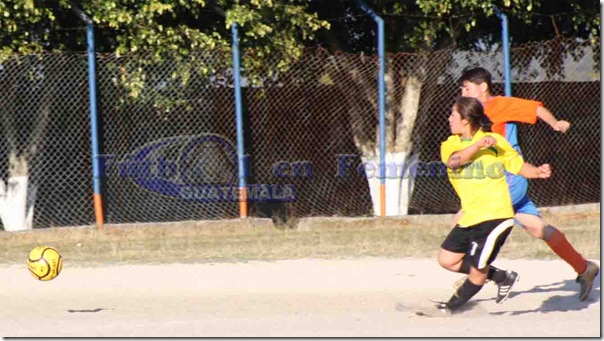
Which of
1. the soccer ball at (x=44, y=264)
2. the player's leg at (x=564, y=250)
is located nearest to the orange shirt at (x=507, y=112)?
the player's leg at (x=564, y=250)

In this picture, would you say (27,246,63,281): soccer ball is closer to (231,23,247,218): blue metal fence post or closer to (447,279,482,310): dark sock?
(447,279,482,310): dark sock

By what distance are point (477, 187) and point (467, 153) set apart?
0.83 feet

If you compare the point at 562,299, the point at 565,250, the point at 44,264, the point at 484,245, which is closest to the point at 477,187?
the point at 484,245

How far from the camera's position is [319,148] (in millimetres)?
13781

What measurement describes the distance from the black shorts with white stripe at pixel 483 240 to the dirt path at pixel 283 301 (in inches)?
16.5

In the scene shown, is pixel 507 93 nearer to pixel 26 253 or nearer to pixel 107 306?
pixel 26 253

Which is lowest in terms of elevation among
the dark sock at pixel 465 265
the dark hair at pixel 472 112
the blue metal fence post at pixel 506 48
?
the dark sock at pixel 465 265

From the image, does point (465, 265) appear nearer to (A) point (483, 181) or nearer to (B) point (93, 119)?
(A) point (483, 181)

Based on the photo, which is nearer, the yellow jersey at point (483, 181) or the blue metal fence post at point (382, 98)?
the yellow jersey at point (483, 181)

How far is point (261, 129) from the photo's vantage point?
13.5m

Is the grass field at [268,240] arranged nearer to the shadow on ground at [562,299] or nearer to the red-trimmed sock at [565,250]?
the shadow on ground at [562,299]

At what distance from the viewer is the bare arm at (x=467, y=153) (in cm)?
670

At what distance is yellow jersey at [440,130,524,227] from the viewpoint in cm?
689

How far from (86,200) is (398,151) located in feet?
12.9
